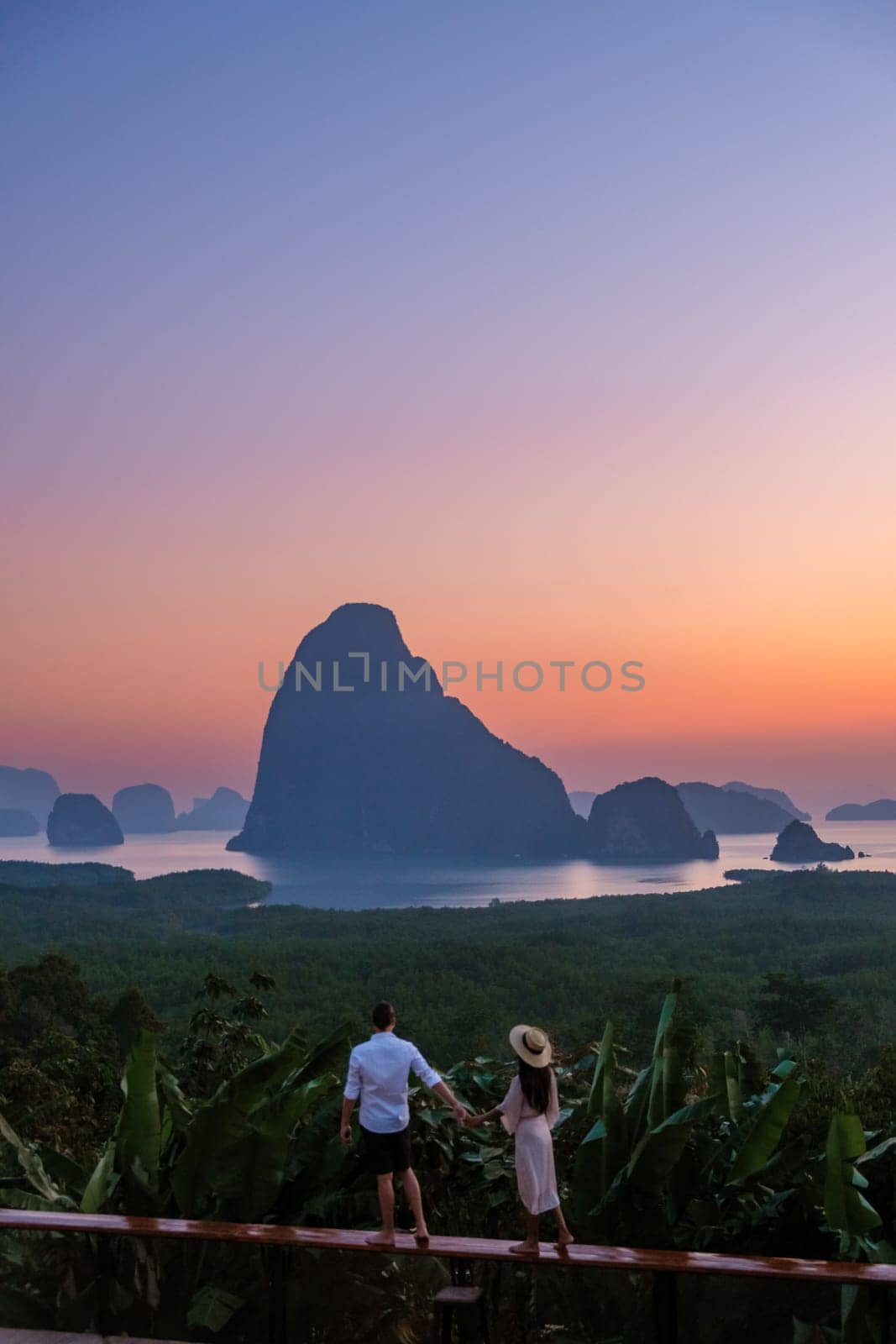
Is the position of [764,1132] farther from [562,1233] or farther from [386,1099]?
[386,1099]

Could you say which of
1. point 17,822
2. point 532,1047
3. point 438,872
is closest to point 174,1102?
point 532,1047

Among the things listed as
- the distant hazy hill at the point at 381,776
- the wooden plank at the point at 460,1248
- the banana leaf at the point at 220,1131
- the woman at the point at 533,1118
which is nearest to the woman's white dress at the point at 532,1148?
the woman at the point at 533,1118

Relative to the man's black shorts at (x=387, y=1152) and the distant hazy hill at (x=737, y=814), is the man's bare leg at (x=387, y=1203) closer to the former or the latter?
the man's black shorts at (x=387, y=1152)

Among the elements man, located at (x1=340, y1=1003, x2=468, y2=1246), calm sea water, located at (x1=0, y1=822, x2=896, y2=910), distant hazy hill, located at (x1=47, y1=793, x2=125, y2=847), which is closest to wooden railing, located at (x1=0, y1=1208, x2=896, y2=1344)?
man, located at (x1=340, y1=1003, x2=468, y2=1246)

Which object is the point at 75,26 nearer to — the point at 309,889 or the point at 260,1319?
the point at 260,1319

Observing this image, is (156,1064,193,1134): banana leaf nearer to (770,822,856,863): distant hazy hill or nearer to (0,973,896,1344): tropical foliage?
(0,973,896,1344): tropical foliage

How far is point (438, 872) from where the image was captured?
136500mm

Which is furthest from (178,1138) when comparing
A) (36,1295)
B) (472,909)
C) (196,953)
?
(472,909)

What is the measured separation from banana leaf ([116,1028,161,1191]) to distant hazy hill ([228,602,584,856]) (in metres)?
149

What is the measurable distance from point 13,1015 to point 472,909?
156 feet

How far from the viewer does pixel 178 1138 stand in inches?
187

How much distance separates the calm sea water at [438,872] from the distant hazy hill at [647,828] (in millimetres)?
2862

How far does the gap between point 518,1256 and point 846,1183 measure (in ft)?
A: 3.36

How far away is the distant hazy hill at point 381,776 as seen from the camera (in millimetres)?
154625
